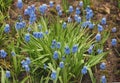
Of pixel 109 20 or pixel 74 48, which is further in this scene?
pixel 109 20

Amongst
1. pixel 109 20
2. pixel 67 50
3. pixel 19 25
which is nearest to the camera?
pixel 67 50

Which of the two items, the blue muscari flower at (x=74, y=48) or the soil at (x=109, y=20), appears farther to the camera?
the soil at (x=109, y=20)

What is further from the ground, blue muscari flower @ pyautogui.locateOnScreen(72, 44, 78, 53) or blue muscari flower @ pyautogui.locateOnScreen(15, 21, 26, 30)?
blue muscari flower @ pyautogui.locateOnScreen(15, 21, 26, 30)

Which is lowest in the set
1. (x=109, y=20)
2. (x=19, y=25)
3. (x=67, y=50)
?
(x=67, y=50)

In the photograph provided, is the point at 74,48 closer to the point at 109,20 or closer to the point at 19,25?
the point at 19,25

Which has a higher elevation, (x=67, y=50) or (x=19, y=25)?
(x=19, y=25)

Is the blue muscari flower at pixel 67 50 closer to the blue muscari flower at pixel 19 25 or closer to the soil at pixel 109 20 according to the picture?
the soil at pixel 109 20

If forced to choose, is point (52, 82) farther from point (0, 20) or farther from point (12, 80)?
point (0, 20)

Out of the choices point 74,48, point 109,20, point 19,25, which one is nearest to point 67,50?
point 74,48

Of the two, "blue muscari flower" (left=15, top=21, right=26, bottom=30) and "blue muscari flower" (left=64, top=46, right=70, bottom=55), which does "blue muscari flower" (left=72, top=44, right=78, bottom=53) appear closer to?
"blue muscari flower" (left=64, top=46, right=70, bottom=55)

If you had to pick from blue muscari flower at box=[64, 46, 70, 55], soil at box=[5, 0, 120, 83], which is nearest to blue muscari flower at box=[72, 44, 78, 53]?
blue muscari flower at box=[64, 46, 70, 55]

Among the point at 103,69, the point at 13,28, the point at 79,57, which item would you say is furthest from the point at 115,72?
the point at 13,28

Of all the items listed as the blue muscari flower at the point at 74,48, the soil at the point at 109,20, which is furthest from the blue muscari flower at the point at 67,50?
A: the soil at the point at 109,20
